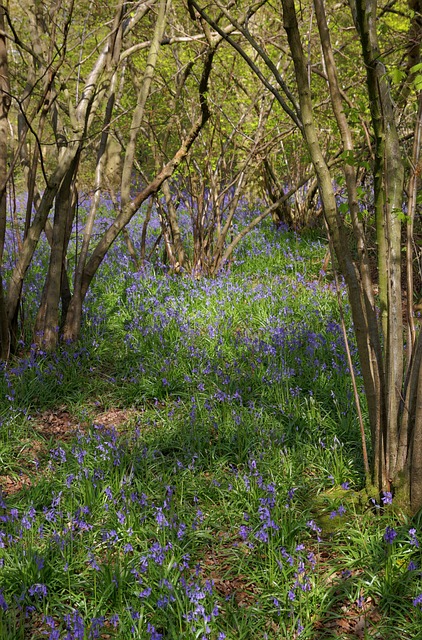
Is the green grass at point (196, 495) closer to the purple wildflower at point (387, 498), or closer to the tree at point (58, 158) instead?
the purple wildflower at point (387, 498)

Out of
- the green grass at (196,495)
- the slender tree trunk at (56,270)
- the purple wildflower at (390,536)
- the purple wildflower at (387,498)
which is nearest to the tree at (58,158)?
the slender tree trunk at (56,270)

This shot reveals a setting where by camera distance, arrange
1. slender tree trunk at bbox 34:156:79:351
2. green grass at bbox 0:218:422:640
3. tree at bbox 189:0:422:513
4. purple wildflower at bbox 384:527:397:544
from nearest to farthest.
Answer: green grass at bbox 0:218:422:640
purple wildflower at bbox 384:527:397:544
tree at bbox 189:0:422:513
slender tree trunk at bbox 34:156:79:351

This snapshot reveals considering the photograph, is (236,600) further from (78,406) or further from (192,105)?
(192,105)

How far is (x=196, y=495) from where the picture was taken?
3.32 meters

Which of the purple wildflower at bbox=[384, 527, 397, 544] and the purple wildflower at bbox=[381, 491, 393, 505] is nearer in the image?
the purple wildflower at bbox=[384, 527, 397, 544]

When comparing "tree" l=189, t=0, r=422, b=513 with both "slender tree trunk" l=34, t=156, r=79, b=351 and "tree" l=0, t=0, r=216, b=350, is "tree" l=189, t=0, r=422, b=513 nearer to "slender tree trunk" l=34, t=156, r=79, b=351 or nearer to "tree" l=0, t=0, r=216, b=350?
"tree" l=0, t=0, r=216, b=350

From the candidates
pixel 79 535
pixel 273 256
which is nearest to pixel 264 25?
pixel 273 256

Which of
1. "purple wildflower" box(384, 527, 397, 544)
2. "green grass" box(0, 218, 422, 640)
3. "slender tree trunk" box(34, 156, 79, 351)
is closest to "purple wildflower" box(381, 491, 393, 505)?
"green grass" box(0, 218, 422, 640)

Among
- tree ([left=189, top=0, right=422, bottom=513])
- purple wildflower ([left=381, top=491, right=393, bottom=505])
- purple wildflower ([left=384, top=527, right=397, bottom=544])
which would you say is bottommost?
purple wildflower ([left=384, top=527, right=397, bottom=544])

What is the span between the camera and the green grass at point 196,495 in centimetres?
251

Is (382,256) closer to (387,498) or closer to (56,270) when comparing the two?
(387,498)

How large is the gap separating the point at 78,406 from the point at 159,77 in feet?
16.4

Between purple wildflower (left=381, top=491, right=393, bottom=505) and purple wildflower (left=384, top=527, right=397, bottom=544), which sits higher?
purple wildflower (left=381, top=491, right=393, bottom=505)

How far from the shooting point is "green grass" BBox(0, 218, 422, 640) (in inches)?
98.8
